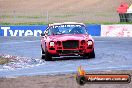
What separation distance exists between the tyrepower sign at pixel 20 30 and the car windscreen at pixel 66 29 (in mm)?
15787

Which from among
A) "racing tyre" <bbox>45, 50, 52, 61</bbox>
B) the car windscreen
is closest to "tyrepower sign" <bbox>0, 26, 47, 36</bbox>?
the car windscreen

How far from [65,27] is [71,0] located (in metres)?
49.0

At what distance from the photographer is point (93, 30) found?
33.6m

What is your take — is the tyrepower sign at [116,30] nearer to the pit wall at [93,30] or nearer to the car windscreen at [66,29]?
the pit wall at [93,30]

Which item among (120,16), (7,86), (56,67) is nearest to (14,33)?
(120,16)

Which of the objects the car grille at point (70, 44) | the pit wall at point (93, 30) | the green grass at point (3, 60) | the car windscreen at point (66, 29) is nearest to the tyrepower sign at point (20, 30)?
the pit wall at point (93, 30)

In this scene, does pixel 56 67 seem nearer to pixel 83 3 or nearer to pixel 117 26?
pixel 117 26

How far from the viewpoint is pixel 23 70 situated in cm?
1342

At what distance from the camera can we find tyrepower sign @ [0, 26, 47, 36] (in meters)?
34.0

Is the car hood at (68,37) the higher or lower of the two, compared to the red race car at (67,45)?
higher

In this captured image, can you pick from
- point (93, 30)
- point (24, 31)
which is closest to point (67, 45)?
point (93, 30)

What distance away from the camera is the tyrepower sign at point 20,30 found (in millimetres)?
33969

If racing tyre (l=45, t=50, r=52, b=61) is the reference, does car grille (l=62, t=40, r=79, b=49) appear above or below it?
above

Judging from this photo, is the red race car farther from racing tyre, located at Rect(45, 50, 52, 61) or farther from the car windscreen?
the car windscreen
